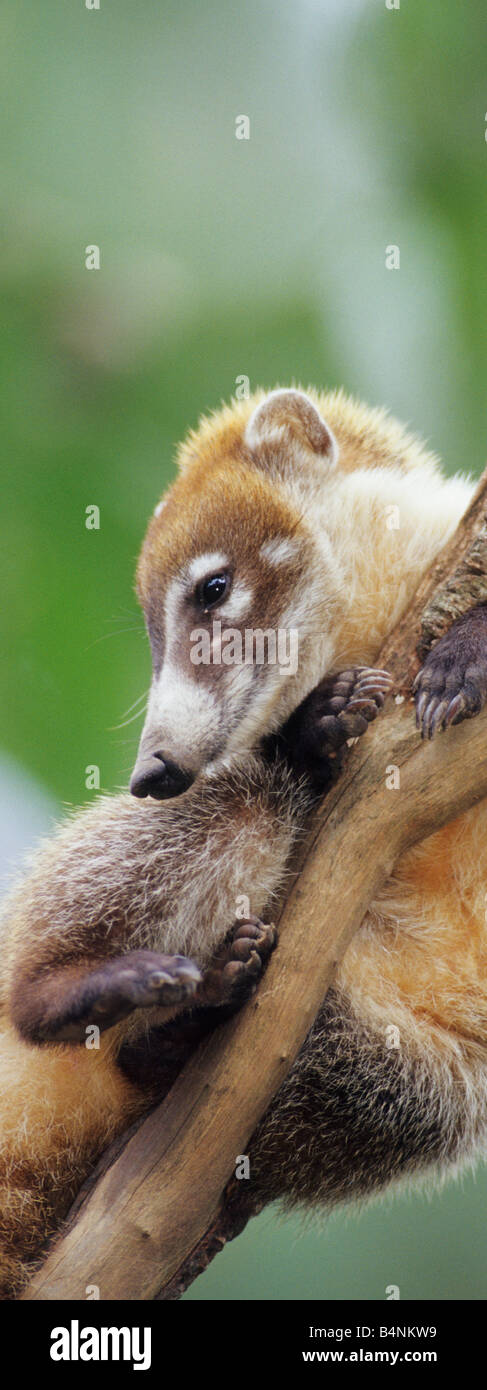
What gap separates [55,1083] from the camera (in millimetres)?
2990

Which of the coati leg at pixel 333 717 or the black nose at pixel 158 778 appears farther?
Answer: the black nose at pixel 158 778

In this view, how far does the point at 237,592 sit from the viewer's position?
3.21 m

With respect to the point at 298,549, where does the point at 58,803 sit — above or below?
below

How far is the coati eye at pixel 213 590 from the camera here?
3.25m

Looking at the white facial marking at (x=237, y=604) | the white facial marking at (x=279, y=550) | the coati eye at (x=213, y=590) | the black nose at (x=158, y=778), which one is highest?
the white facial marking at (x=279, y=550)

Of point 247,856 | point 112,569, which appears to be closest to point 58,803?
point 112,569

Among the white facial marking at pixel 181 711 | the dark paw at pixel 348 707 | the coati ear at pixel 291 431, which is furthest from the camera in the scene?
the coati ear at pixel 291 431

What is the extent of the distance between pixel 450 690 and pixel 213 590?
92cm

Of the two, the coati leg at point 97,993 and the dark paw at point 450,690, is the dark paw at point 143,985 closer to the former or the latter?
the coati leg at point 97,993

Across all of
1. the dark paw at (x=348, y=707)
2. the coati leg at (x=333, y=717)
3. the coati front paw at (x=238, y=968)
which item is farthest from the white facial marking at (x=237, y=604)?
the coati front paw at (x=238, y=968)

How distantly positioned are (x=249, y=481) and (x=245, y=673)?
707 mm
